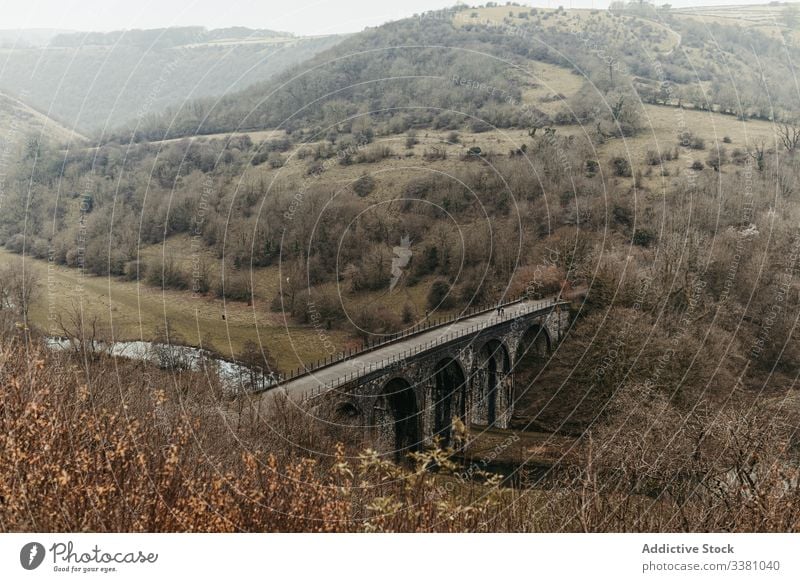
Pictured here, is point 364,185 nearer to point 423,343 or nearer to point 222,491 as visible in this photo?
point 423,343

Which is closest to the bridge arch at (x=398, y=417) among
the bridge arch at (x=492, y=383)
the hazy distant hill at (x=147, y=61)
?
the bridge arch at (x=492, y=383)

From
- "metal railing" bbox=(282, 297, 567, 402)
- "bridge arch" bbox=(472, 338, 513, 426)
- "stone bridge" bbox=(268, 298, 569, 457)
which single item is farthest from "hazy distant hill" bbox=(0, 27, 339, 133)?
"bridge arch" bbox=(472, 338, 513, 426)

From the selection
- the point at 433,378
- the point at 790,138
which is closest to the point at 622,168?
the point at 790,138

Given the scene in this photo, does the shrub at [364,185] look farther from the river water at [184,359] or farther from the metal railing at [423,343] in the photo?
the river water at [184,359]

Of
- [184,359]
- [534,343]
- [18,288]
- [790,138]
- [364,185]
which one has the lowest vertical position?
[534,343]

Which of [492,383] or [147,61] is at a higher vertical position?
[147,61]

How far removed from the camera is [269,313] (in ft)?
172

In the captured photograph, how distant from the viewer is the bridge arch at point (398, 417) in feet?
137

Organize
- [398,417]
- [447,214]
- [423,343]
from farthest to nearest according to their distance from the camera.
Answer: [447,214]
[423,343]
[398,417]

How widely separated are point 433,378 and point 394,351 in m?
4.04

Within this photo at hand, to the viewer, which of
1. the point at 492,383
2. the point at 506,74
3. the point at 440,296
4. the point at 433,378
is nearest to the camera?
the point at 433,378

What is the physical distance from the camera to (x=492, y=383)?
58.7 m

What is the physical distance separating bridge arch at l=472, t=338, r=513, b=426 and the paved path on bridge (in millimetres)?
2605

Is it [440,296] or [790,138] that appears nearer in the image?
[440,296]
